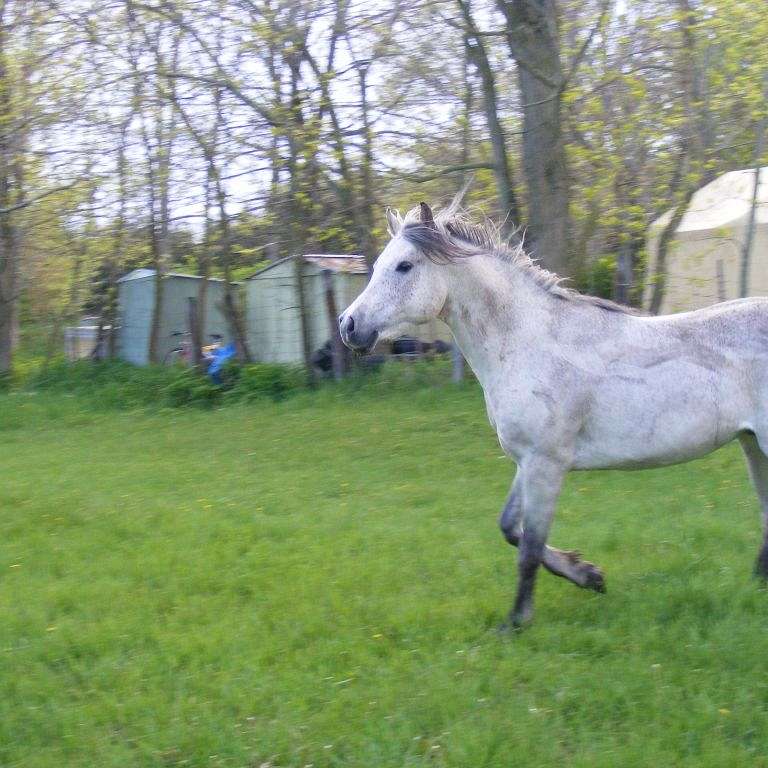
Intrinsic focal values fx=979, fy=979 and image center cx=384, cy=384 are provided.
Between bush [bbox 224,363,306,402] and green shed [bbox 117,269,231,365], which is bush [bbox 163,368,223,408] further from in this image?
green shed [bbox 117,269,231,365]

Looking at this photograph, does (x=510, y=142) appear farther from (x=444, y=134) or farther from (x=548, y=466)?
(x=548, y=466)

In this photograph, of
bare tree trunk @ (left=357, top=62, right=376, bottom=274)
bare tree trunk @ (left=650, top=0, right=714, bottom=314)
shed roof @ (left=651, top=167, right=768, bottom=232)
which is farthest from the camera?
shed roof @ (left=651, top=167, right=768, bottom=232)

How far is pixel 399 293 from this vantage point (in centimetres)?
543

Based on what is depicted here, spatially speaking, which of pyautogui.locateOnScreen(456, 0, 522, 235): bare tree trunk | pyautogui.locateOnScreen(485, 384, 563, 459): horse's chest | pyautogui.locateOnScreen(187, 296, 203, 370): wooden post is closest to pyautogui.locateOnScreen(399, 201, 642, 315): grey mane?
pyautogui.locateOnScreen(485, 384, 563, 459): horse's chest

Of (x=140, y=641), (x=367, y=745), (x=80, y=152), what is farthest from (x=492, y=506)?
(x=80, y=152)

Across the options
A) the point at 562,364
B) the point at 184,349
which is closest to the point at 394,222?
the point at 562,364

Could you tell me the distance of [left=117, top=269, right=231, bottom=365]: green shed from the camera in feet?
68.7

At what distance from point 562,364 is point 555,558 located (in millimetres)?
1166

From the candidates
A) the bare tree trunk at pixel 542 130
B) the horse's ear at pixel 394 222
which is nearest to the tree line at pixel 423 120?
the bare tree trunk at pixel 542 130

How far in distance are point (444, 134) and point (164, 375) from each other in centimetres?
662

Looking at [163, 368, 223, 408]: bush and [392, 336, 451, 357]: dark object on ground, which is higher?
[392, 336, 451, 357]: dark object on ground

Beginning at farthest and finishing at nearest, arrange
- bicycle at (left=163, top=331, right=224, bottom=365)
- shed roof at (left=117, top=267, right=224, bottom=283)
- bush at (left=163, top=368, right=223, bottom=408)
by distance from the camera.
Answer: shed roof at (left=117, top=267, right=224, bottom=283) < bicycle at (left=163, top=331, right=224, bottom=365) < bush at (left=163, top=368, right=223, bottom=408)

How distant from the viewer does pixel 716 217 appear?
16641 mm

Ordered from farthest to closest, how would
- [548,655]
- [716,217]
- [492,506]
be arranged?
1. [716,217]
2. [492,506]
3. [548,655]
